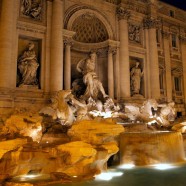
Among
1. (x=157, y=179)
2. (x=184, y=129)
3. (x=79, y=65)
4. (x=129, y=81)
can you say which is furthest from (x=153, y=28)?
(x=157, y=179)

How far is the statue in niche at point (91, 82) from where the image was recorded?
13.5 meters

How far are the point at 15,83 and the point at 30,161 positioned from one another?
6082 mm

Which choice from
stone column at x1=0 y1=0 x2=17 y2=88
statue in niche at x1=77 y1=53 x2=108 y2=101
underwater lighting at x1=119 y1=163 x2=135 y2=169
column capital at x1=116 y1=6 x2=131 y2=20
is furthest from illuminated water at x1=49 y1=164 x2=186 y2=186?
column capital at x1=116 y1=6 x2=131 y2=20

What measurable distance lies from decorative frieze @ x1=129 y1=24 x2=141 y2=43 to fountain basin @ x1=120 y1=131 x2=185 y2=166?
31.8ft

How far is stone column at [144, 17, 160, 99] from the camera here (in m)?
16.7

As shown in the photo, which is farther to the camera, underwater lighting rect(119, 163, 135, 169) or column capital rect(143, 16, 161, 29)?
column capital rect(143, 16, 161, 29)

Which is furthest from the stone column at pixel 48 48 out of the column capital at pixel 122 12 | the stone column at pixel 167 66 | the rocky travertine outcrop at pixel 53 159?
the stone column at pixel 167 66

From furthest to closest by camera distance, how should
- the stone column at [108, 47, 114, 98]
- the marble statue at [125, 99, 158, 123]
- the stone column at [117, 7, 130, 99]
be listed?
the stone column at [117, 7, 130, 99] → the stone column at [108, 47, 114, 98] → the marble statue at [125, 99, 158, 123]

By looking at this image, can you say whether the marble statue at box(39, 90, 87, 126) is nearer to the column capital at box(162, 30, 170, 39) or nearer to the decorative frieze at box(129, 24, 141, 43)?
the decorative frieze at box(129, 24, 141, 43)

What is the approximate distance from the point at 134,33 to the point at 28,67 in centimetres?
859

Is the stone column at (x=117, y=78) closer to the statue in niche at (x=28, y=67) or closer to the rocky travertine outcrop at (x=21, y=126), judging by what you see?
the statue in niche at (x=28, y=67)

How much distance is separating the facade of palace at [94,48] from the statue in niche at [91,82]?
0.91 meters

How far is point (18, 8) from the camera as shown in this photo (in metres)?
12.6

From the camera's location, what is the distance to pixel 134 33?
17359mm
